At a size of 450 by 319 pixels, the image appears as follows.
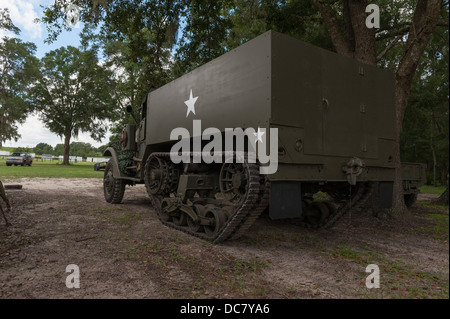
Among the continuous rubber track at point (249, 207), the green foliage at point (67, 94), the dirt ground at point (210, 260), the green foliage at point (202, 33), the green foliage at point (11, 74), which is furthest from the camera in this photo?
the green foliage at point (67, 94)

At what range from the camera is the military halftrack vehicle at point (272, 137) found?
13.6ft

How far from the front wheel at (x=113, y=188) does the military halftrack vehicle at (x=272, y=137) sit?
229 centimetres

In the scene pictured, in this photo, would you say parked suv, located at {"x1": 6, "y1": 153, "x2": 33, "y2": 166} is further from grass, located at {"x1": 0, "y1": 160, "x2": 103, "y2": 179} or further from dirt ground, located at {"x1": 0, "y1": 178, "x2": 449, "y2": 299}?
dirt ground, located at {"x1": 0, "y1": 178, "x2": 449, "y2": 299}

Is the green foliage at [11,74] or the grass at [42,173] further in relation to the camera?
the green foliage at [11,74]

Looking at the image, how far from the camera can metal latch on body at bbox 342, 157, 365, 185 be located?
4.80 metres

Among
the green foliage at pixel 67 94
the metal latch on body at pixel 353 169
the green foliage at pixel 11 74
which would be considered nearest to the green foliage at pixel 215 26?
the metal latch on body at pixel 353 169

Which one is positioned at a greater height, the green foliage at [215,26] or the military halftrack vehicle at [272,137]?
the green foliage at [215,26]

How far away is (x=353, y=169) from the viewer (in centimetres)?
482

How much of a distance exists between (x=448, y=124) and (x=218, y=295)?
8.35 feet

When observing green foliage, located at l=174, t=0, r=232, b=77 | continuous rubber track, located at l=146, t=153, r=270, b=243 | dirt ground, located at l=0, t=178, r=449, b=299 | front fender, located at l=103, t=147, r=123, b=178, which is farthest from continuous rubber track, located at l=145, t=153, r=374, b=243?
green foliage, located at l=174, t=0, r=232, b=77

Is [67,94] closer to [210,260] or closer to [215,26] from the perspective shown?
[215,26]

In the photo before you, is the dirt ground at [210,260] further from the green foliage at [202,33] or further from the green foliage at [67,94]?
the green foliage at [67,94]
